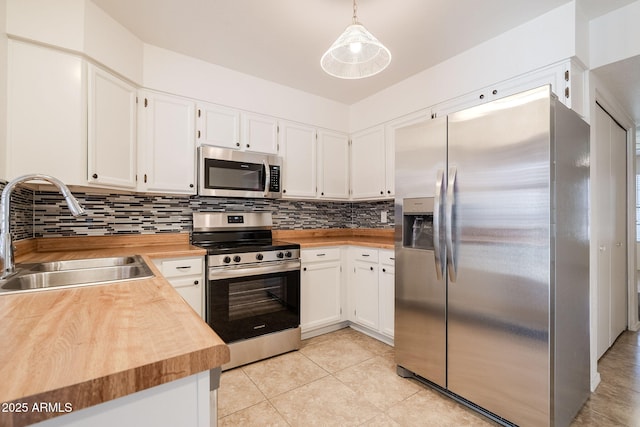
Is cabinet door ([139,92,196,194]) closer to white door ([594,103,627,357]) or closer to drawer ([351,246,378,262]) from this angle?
drawer ([351,246,378,262])

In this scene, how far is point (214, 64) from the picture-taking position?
2.62m

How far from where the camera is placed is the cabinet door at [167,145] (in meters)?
2.32

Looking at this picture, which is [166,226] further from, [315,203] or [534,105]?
[534,105]

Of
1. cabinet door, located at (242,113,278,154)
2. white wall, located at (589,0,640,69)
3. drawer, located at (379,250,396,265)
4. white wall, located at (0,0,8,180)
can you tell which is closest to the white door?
white wall, located at (589,0,640,69)

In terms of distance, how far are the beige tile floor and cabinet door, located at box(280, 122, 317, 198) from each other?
156 cm

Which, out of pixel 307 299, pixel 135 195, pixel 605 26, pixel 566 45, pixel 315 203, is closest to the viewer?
pixel 566 45

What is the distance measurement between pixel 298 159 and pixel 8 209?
2229 millimetres

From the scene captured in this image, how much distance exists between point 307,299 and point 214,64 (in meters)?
2.30

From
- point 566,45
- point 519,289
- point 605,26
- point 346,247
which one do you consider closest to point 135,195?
point 346,247

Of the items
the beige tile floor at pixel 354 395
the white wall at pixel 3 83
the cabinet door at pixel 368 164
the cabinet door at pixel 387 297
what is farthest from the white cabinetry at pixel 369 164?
the white wall at pixel 3 83

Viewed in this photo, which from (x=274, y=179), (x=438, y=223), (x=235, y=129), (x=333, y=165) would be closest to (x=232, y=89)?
(x=235, y=129)

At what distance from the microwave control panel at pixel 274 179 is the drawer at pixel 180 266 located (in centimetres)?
98

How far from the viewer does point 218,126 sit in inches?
104

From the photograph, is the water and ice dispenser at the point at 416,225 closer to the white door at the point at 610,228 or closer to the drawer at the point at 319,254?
the drawer at the point at 319,254
